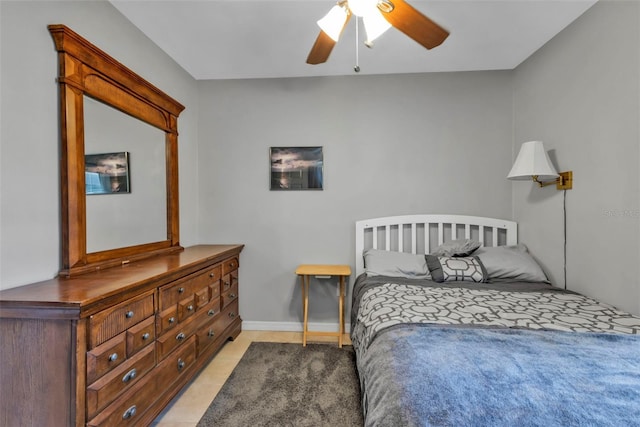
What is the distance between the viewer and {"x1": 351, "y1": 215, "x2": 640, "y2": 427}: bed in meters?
0.84

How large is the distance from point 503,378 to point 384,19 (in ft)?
5.32

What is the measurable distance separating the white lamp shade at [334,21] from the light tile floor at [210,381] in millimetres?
2345

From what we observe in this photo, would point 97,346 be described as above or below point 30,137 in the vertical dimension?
below

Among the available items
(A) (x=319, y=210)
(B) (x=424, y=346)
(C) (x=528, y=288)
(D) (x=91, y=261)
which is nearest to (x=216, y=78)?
(A) (x=319, y=210)

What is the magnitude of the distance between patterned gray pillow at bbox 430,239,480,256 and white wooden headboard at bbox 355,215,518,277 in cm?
20

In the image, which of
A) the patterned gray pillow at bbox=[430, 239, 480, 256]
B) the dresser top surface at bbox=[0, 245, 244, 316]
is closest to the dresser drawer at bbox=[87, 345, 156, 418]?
the dresser top surface at bbox=[0, 245, 244, 316]

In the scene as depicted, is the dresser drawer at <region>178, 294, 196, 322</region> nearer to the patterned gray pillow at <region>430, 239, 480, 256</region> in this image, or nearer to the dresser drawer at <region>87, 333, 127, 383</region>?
the dresser drawer at <region>87, 333, 127, 383</region>

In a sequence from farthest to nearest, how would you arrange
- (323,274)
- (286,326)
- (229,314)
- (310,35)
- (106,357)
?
(286,326), (229,314), (323,274), (310,35), (106,357)

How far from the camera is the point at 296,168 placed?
304cm

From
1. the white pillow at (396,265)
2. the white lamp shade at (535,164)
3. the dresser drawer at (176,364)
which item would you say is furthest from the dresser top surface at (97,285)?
the white lamp shade at (535,164)

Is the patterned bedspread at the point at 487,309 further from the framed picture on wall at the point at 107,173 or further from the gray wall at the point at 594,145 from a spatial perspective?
the framed picture on wall at the point at 107,173

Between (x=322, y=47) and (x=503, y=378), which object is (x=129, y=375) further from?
(x=322, y=47)

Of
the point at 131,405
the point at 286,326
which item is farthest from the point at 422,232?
the point at 131,405

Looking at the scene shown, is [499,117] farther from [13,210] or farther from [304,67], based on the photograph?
[13,210]
